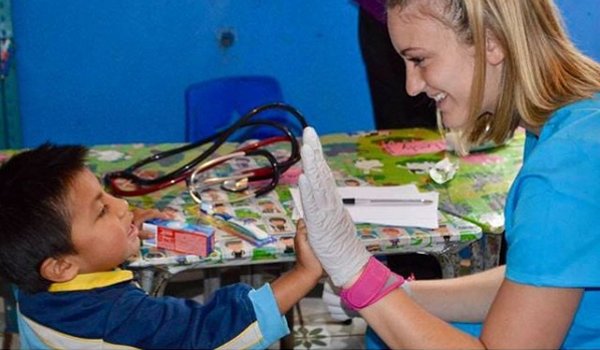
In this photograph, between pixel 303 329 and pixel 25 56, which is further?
pixel 25 56

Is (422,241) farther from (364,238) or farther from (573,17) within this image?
(573,17)

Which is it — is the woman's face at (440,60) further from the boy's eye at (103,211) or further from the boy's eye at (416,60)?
the boy's eye at (103,211)

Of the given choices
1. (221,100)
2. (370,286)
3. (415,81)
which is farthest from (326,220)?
(221,100)

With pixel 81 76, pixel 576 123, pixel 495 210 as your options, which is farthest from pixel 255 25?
pixel 576 123

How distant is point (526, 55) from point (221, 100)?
145cm

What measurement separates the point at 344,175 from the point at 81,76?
53.9 inches

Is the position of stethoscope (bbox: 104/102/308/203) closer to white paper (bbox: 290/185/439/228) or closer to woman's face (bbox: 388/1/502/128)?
white paper (bbox: 290/185/439/228)

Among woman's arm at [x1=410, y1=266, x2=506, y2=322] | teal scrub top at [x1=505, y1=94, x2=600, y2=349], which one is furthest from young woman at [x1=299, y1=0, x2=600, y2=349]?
woman's arm at [x1=410, y1=266, x2=506, y2=322]

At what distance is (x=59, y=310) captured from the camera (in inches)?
64.8

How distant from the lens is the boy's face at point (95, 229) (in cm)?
167

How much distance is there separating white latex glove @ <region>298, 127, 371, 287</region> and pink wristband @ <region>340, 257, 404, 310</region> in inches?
0.8

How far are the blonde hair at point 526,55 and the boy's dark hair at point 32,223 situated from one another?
679 millimetres

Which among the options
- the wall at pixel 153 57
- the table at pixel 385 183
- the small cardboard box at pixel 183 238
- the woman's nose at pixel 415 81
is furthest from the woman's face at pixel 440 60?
the wall at pixel 153 57

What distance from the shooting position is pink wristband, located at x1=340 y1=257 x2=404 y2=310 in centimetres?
152
